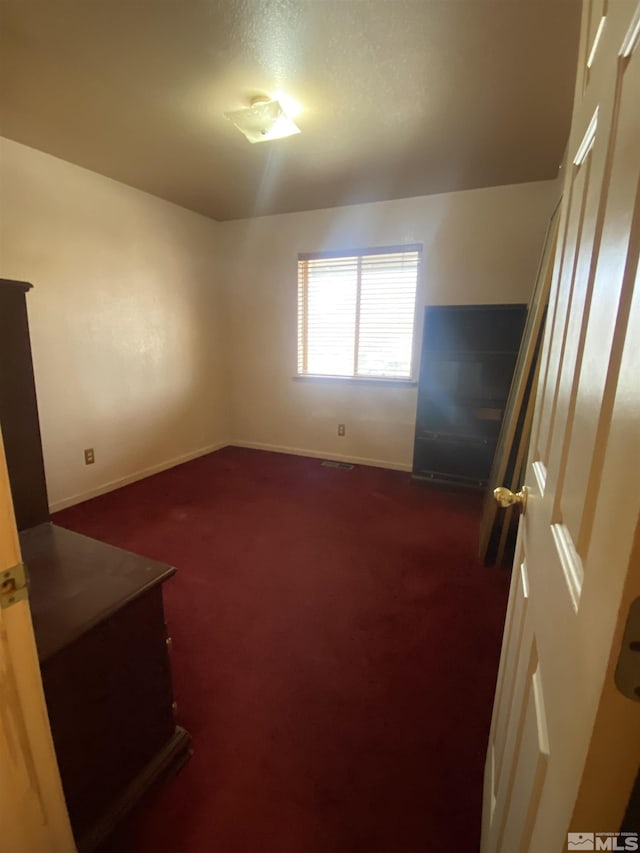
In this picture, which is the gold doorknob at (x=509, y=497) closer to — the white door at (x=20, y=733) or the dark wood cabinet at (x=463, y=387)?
the white door at (x=20, y=733)

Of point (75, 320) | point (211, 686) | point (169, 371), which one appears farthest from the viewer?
point (169, 371)

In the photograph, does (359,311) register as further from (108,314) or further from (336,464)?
(108,314)

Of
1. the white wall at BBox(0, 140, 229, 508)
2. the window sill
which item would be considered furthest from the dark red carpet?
the window sill

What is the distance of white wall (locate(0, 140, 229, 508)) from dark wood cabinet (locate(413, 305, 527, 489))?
2295 millimetres

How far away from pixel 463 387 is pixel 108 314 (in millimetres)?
2937

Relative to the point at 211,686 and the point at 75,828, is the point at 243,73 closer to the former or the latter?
the point at 211,686

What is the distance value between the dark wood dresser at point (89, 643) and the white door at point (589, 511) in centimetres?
91

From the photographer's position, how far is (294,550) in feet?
7.90

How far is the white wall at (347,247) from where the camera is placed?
3.10 meters

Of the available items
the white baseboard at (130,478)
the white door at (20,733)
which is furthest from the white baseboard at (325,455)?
the white door at (20,733)

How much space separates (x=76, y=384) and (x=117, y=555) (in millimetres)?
2233

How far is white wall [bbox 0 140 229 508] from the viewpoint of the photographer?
8.45 ft

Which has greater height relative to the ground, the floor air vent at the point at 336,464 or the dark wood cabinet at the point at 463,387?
the dark wood cabinet at the point at 463,387

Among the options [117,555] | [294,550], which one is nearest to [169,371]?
[294,550]
